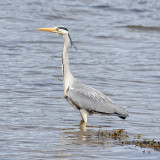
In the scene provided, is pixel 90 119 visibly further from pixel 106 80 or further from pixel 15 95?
pixel 106 80

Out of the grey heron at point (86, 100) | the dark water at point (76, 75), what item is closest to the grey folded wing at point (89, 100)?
the grey heron at point (86, 100)

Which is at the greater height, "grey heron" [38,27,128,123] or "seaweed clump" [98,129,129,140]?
"grey heron" [38,27,128,123]

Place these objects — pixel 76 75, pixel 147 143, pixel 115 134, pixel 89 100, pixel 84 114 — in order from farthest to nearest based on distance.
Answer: pixel 76 75, pixel 89 100, pixel 84 114, pixel 115 134, pixel 147 143

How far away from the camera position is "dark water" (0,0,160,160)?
7071 millimetres

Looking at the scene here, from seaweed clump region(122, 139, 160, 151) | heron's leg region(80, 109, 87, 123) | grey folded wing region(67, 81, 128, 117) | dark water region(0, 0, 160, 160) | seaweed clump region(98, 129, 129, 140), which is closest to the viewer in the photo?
seaweed clump region(122, 139, 160, 151)

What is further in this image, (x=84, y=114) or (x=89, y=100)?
(x=89, y=100)

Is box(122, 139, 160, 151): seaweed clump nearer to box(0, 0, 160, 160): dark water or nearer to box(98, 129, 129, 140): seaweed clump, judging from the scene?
box(0, 0, 160, 160): dark water

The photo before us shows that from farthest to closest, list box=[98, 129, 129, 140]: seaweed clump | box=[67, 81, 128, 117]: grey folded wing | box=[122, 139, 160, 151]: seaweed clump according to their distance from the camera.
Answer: box=[67, 81, 128, 117]: grey folded wing
box=[98, 129, 129, 140]: seaweed clump
box=[122, 139, 160, 151]: seaweed clump

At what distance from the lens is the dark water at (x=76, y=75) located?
7.07 meters

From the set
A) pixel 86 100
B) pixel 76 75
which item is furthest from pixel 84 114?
pixel 76 75

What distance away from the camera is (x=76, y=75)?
12.2m

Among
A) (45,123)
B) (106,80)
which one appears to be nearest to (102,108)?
(45,123)

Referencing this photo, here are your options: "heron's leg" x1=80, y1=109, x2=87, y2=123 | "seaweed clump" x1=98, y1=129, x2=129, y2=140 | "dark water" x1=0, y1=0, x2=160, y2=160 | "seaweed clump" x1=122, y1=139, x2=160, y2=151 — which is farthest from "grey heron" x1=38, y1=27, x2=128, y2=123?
"seaweed clump" x1=122, y1=139, x2=160, y2=151

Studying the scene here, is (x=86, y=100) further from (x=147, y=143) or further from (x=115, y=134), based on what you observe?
(x=147, y=143)
